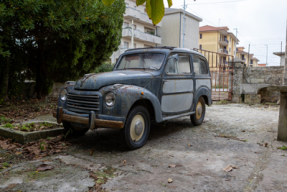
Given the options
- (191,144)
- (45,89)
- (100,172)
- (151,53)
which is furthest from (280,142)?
(45,89)

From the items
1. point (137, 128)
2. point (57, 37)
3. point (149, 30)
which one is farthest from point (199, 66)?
point (149, 30)

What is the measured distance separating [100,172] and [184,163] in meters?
1.23

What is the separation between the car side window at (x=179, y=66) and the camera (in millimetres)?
4938

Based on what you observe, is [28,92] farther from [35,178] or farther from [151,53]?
[35,178]

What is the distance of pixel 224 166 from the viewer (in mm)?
3371

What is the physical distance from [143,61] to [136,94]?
1325mm

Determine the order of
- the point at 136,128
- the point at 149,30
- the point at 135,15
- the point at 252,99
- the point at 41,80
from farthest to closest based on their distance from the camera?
the point at 149,30
the point at 135,15
the point at 252,99
the point at 41,80
the point at 136,128

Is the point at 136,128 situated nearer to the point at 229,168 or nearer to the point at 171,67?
the point at 229,168

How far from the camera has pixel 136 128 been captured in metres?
4.00

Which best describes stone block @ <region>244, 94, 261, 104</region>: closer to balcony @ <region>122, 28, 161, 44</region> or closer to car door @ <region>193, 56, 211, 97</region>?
car door @ <region>193, 56, 211, 97</region>

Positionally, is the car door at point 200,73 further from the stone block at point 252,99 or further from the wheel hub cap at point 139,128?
the stone block at point 252,99

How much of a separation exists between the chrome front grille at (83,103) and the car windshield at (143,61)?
1.53 meters

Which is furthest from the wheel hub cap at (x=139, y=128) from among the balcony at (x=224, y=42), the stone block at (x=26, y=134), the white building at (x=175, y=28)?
the balcony at (x=224, y=42)

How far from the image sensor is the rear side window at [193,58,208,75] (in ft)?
19.3
